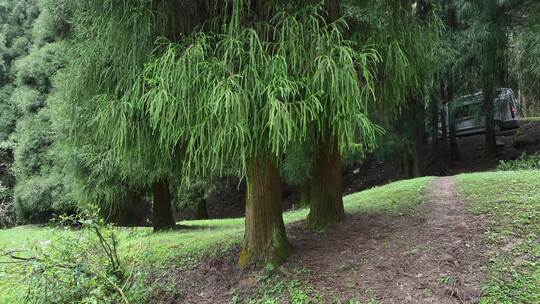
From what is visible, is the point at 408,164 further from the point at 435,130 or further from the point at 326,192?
the point at 326,192

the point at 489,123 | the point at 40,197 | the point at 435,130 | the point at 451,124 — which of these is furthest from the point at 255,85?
the point at 40,197

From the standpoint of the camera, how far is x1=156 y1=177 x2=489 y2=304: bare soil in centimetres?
404

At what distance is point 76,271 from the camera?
4.40 m

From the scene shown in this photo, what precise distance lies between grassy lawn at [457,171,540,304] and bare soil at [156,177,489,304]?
0.45ft

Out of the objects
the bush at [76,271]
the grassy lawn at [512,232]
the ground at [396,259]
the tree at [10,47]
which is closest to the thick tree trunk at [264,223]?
the ground at [396,259]

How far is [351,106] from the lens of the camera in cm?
376

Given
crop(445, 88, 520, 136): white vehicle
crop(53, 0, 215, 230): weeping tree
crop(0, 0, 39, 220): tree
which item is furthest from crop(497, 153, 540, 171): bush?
crop(0, 0, 39, 220): tree

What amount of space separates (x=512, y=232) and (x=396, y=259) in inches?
50.9

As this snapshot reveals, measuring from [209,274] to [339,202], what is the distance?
2118 mm

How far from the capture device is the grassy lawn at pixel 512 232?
375 cm

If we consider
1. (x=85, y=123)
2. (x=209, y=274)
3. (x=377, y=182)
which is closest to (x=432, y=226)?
(x=209, y=274)

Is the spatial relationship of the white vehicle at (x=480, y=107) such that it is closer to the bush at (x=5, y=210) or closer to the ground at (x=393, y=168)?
the ground at (x=393, y=168)

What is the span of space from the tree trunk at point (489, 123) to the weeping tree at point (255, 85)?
31.1ft

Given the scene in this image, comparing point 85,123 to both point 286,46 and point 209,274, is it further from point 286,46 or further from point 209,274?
point 286,46
